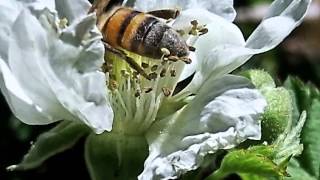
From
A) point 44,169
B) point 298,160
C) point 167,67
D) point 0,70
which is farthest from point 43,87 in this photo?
Answer: point 44,169

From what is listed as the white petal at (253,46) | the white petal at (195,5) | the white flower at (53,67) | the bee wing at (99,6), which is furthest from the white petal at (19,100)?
the white petal at (195,5)

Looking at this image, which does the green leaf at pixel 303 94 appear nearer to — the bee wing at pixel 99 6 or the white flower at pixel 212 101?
the white flower at pixel 212 101

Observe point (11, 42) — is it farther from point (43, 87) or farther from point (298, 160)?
point (298, 160)

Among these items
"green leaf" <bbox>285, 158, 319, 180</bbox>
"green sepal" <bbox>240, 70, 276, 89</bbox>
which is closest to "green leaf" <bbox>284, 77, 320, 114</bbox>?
"green leaf" <bbox>285, 158, 319, 180</bbox>

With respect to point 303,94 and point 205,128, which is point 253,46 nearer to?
point 205,128

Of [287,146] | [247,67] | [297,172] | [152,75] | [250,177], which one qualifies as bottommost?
[247,67]

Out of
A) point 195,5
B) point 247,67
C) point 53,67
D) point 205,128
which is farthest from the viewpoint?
point 247,67

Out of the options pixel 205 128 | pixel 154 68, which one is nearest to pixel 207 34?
pixel 154 68

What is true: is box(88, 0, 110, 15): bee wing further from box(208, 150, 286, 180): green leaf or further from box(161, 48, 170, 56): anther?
box(208, 150, 286, 180): green leaf
